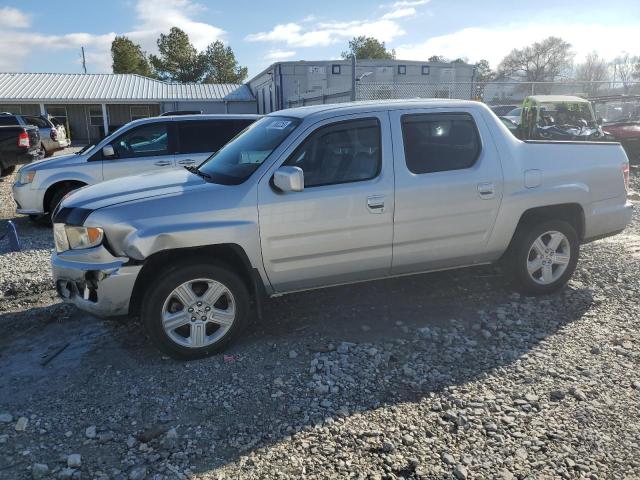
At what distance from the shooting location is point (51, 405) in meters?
3.46

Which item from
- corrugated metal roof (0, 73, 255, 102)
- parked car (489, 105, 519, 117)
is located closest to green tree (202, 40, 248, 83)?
corrugated metal roof (0, 73, 255, 102)

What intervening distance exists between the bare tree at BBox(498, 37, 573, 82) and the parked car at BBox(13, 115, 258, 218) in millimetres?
75300

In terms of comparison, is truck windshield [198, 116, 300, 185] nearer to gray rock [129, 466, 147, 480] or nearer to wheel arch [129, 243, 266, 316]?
wheel arch [129, 243, 266, 316]

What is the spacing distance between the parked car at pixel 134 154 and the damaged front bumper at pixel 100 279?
14.5ft

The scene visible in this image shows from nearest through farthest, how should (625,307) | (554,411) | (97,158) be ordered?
1. (554,411)
2. (625,307)
3. (97,158)

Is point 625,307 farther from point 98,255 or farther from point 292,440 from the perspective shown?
point 98,255

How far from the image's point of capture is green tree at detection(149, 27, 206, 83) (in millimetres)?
55875

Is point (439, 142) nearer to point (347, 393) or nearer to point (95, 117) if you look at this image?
point (347, 393)

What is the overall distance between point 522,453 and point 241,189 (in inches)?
101

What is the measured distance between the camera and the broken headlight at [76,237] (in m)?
3.80

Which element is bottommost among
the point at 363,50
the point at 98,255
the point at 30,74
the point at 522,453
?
the point at 522,453

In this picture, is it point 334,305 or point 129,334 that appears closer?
point 129,334

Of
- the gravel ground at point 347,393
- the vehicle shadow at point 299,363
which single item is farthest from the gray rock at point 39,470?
the vehicle shadow at point 299,363

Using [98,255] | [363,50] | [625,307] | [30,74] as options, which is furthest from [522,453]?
[363,50]
